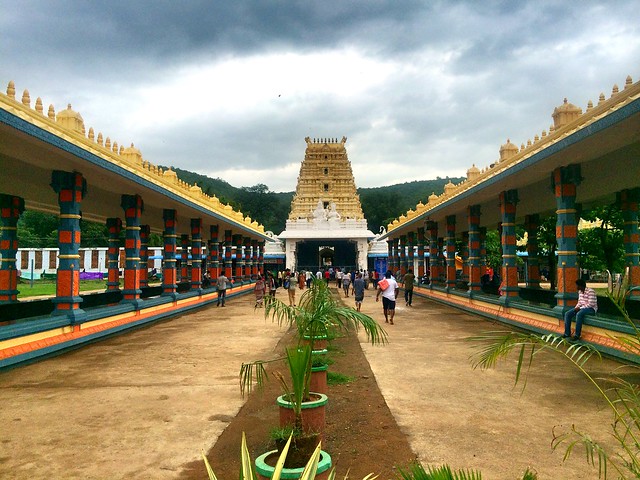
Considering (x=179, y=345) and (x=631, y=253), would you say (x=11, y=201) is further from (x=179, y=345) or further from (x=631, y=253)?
(x=631, y=253)

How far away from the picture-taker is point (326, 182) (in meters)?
45.9

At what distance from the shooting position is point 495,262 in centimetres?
3391

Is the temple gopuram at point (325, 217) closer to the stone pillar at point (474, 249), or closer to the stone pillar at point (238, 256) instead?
the stone pillar at point (238, 256)

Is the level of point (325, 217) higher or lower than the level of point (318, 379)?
higher

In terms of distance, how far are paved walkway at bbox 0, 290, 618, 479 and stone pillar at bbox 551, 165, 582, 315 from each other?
2190 millimetres

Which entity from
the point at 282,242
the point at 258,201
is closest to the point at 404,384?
the point at 282,242

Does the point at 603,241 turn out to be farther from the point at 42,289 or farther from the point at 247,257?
the point at 42,289

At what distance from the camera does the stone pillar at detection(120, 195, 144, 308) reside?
1203 cm

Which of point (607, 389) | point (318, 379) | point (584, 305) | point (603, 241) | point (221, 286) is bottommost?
point (318, 379)

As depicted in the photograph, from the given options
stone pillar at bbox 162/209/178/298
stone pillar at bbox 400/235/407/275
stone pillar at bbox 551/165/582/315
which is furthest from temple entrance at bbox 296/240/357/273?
stone pillar at bbox 551/165/582/315

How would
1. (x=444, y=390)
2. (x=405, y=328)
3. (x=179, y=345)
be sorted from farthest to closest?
(x=405, y=328), (x=179, y=345), (x=444, y=390)

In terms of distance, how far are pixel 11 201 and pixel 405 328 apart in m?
10.9

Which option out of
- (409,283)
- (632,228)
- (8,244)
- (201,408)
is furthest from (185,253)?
(201,408)

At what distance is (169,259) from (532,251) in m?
12.9
